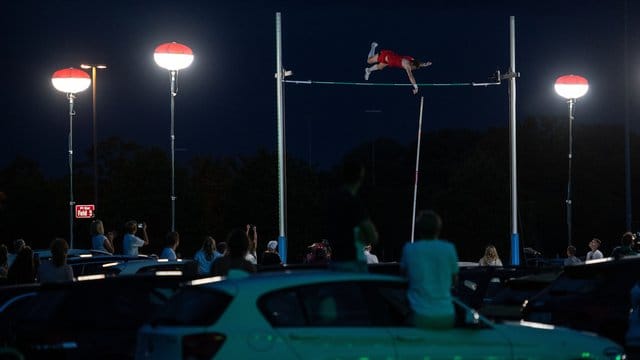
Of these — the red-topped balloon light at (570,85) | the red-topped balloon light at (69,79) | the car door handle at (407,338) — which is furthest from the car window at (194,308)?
the red-topped balloon light at (69,79)

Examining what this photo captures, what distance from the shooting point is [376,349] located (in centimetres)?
906

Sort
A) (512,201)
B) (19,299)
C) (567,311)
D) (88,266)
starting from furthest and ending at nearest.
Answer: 1. (512,201)
2. (88,266)
3. (567,311)
4. (19,299)

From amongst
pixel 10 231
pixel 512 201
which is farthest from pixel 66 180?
pixel 512 201

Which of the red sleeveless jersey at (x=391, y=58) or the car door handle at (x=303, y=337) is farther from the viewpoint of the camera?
the red sleeveless jersey at (x=391, y=58)

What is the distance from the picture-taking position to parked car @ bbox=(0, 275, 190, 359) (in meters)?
11.1

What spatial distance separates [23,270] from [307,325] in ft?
30.5

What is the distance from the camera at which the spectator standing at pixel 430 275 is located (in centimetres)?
934

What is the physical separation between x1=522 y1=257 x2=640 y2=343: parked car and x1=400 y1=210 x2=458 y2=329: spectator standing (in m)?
4.34

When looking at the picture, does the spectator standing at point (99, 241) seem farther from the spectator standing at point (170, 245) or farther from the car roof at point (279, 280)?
the car roof at point (279, 280)

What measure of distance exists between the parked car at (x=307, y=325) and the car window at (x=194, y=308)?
1cm

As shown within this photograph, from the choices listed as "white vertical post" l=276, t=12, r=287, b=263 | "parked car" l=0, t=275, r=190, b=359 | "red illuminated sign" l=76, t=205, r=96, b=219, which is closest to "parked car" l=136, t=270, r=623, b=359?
"parked car" l=0, t=275, r=190, b=359

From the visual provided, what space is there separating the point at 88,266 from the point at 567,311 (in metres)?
8.28

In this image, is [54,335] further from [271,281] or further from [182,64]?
[182,64]

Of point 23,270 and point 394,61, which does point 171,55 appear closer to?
point 394,61
